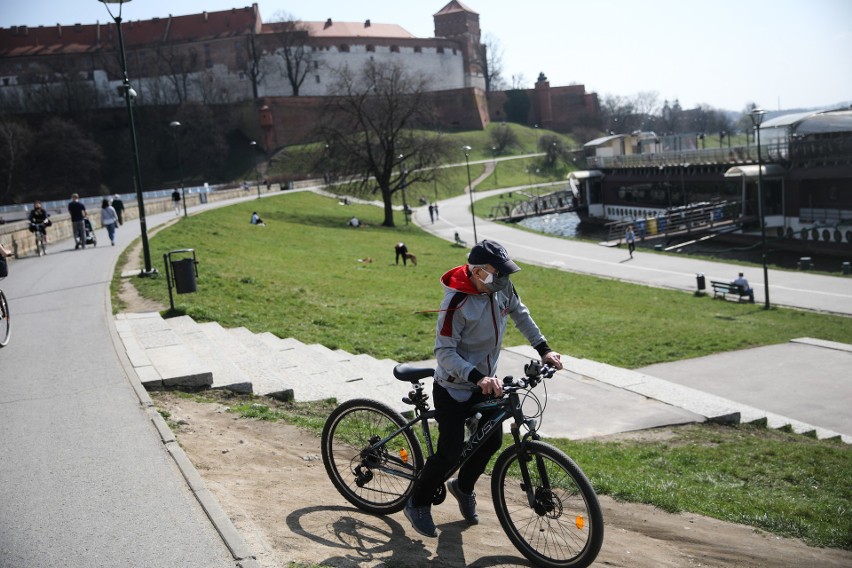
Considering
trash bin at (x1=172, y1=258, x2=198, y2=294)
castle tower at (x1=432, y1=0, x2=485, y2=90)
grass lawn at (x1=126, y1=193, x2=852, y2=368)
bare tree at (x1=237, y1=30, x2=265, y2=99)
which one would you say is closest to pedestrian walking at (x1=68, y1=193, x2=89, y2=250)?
grass lawn at (x1=126, y1=193, x2=852, y2=368)

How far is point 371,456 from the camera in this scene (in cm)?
546

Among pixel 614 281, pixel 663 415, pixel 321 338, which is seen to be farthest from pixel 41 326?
pixel 614 281

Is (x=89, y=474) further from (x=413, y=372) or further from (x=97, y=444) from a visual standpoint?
(x=413, y=372)

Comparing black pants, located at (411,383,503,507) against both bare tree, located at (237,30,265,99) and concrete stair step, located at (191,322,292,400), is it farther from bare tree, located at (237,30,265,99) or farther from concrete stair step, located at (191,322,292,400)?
bare tree, located at (237,30,265,99)

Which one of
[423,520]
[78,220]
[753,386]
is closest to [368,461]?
[423,520]

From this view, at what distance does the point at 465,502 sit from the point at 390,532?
53cm

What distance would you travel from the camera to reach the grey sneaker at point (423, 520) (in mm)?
4988

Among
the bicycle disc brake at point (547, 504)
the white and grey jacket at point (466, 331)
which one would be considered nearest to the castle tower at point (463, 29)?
the white and grey jacket at point (466, 331)

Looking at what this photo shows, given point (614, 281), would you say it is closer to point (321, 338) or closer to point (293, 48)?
point (321, 338)

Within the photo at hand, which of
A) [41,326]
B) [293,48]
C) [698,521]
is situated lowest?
[698,521]

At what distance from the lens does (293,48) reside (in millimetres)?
107812

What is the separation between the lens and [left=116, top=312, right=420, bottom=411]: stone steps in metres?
8.39

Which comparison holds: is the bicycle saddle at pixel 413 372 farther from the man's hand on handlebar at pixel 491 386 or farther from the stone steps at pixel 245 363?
the stone steps at pixel 245 363

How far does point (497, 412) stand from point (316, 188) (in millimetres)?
65580
